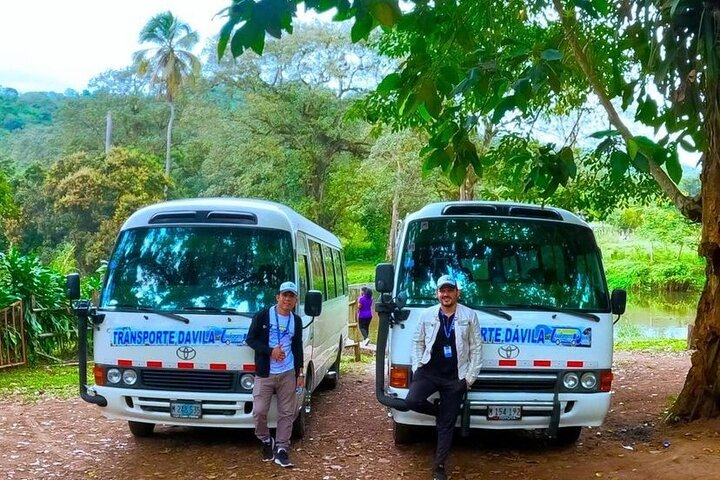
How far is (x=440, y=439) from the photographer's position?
21.1ft

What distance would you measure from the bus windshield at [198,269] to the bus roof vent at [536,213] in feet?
7.86

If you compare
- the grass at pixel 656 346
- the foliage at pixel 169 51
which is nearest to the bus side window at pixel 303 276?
the grass at pixel 656 346

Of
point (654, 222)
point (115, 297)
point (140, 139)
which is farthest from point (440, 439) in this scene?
point (140, 139)

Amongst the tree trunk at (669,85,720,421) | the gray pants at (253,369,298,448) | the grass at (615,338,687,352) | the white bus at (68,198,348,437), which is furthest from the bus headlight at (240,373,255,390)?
the grass at (615,338,687,352)

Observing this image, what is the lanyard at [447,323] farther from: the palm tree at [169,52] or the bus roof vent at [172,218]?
the palm tree at [169,52]

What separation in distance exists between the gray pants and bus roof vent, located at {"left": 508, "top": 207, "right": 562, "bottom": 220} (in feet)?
9.29

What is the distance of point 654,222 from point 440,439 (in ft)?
111

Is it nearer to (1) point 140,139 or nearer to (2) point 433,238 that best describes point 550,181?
(2) point 433,238

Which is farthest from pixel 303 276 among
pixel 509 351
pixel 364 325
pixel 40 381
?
pixel 364 325

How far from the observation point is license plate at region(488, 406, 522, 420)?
666cm

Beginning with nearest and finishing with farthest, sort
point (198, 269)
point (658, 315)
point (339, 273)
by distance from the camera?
1. point (198, 269)
2. point (339, 273)
3. point (658, 315)

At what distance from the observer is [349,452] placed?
759 centimetres

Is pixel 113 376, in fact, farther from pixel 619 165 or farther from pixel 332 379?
pixel 332 379

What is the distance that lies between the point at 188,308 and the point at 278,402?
129 centimetres
